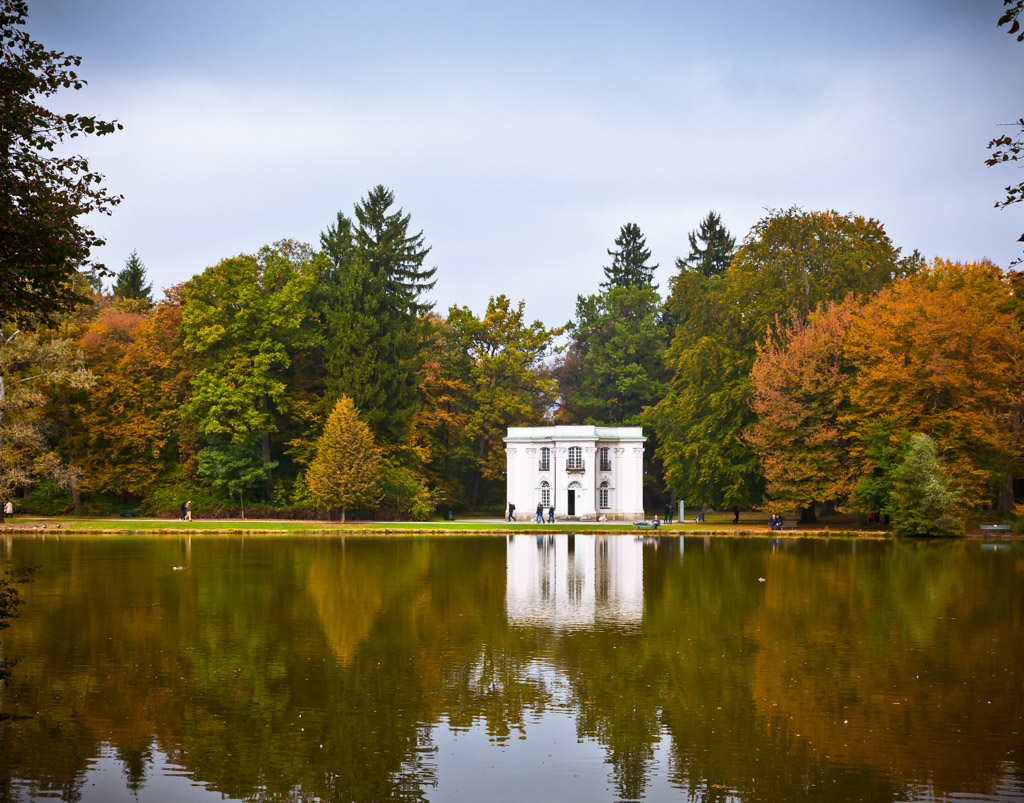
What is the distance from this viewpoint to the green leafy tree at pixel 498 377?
229 feet

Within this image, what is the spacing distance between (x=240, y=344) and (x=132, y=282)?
32.7 meters

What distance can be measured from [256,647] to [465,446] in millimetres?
53806

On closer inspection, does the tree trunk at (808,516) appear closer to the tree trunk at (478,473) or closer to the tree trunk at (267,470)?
the tree trunk at (478,473)

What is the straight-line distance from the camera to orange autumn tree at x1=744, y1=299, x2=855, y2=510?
48094mm

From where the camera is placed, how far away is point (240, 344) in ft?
187

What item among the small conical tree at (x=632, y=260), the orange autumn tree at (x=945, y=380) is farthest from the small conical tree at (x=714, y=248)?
the orange autumn tree at (x=945, y=380)

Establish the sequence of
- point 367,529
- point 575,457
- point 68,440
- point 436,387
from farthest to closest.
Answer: point 436,387 < point 575,457 < point 68,440 < point 367,529

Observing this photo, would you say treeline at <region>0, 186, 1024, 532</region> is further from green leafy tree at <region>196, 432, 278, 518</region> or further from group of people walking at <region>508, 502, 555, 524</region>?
group of people walking at <region>508, 502, 555, 524</region>

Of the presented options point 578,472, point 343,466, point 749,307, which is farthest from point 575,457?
point 343,466

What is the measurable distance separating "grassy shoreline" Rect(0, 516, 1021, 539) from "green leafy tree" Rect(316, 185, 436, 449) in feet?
32.1

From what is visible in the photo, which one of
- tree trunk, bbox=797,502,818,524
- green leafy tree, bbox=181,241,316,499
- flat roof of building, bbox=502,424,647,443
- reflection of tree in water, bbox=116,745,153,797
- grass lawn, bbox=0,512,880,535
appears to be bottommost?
reflection of tree in water, bbox=116,745,153,797

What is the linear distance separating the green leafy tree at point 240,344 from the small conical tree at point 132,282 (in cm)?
2808

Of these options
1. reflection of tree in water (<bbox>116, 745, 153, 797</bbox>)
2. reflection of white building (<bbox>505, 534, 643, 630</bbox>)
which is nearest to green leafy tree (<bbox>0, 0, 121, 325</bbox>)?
reflection of tree in water (<bbox>116, 745, 153, 797</bbox>)

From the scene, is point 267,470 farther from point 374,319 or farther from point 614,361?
point 614,361
